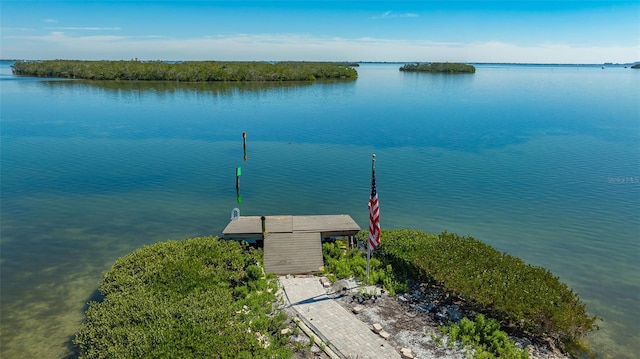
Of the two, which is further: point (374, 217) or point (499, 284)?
point (374, 217)

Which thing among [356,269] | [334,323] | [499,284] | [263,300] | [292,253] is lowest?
[334,323]

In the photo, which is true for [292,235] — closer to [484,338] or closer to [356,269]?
[356,269]

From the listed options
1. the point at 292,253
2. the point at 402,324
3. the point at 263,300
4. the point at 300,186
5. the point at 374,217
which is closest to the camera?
the point at 402,324

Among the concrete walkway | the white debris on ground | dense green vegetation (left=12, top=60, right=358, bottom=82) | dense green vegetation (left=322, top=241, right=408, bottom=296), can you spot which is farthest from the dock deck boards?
dense green vegetation (left=12, top=60, right=358, bottom=82)

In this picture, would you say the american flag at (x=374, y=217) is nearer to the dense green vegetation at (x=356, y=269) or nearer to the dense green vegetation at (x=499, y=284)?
the dense green vegetation at (x=356, y=269)

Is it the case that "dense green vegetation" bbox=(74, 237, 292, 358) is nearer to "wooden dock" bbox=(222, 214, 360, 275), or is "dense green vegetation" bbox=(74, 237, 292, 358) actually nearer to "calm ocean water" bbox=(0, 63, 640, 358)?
"wooden dock" bbox=(222, 214, 360, 275)

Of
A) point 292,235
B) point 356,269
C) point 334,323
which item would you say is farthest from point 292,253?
point 334,323

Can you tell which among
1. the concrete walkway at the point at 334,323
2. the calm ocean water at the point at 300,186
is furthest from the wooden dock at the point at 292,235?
the calm ocean water at the point at 300,186
